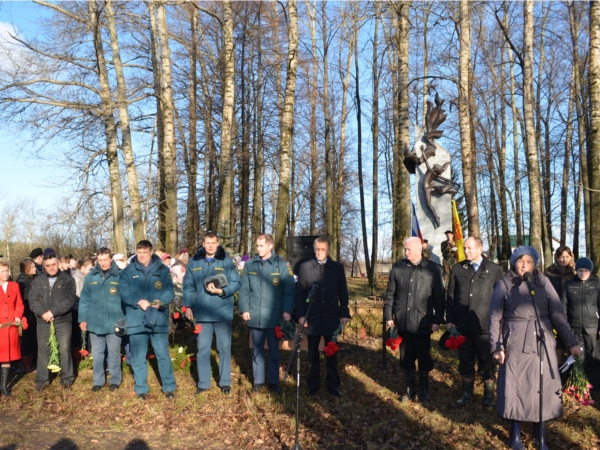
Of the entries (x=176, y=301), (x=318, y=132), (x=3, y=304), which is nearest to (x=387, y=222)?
(x=318, y=132)

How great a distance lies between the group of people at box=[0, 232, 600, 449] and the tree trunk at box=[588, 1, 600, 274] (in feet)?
9.38

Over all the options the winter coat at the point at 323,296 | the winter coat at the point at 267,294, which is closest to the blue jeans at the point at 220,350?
the winter coat at the point at 267,294

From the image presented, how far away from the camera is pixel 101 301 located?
8.45 m

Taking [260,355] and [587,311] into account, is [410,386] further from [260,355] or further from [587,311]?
[587,311]

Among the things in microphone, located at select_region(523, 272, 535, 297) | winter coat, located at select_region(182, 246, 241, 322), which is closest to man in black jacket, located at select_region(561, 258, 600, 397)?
microphone, located at select_region(523, 272, 535, 297)

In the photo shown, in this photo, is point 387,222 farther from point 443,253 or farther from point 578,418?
point 578,418

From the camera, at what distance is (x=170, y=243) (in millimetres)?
15969

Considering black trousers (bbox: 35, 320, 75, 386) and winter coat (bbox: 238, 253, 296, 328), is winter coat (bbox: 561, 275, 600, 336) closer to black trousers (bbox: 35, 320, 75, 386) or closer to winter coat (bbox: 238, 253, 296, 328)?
winter coat (bbox: 238, 253, 296, 328)

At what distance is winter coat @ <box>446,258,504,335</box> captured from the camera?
23.4 feet

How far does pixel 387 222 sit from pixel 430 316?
79.1 ft

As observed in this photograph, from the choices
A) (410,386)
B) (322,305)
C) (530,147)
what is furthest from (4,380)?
(530,147)

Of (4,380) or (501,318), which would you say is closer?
(501,318)

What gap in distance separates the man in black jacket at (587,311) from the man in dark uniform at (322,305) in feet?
9.43

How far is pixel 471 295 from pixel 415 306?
2.17 ft
